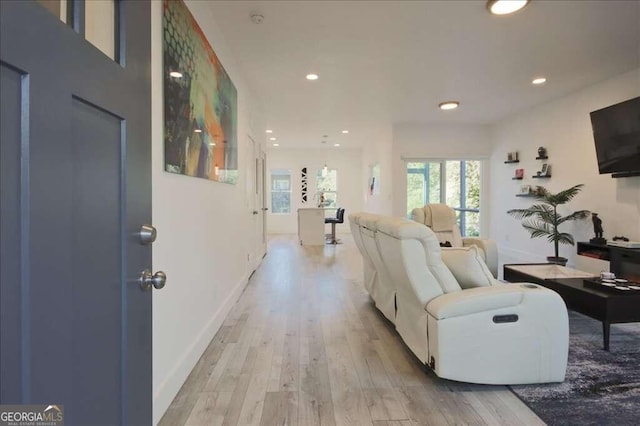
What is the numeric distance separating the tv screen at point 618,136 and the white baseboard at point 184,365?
4.74m

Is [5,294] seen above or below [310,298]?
above

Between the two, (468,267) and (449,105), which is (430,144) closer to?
(449,105)

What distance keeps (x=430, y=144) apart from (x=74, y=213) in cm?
734

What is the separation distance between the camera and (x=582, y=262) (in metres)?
5.10

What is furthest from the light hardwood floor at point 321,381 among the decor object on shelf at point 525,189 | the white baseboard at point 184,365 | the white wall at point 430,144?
the decor object on shelf at point 525,189

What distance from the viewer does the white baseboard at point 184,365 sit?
5.92ft

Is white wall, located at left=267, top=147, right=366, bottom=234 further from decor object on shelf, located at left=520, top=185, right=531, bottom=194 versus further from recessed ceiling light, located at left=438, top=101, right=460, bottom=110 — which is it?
recessed ceiling light, located at left=438, top=101, right=460, bottom=110

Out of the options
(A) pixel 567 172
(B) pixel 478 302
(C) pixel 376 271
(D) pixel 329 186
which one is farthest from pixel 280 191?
(B) pixel 478 302

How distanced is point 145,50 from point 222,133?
85.2 inches

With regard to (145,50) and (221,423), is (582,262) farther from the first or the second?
(145,50)

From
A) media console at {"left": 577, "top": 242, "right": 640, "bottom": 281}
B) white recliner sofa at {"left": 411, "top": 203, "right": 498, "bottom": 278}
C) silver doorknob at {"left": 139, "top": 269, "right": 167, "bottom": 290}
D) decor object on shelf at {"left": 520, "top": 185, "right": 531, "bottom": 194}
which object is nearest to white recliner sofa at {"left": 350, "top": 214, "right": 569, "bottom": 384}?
silver doorknob at {"left": 139, "top": 269, "right": 167, "bottom": 290}

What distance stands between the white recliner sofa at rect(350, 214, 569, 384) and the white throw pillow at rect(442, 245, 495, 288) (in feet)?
0.23

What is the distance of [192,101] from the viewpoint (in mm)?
2312

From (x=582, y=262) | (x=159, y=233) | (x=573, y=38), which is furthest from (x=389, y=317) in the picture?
(x=582, y=262)
